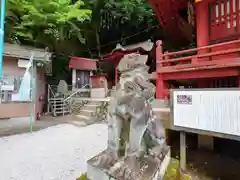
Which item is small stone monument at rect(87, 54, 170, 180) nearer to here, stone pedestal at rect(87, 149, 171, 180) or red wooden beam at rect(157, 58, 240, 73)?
stone pedestal at rect(87, 149, 171, 180)

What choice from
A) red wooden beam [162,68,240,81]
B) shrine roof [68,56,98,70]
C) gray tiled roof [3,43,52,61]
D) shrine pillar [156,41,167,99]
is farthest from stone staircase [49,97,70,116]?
red wooden beam [162,68,240,81]

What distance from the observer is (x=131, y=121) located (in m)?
2.51

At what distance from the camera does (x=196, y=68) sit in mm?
5988

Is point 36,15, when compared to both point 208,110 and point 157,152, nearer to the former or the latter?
point 208,110

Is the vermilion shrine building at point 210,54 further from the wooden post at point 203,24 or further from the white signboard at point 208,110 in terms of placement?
the white signboard at point 208,110

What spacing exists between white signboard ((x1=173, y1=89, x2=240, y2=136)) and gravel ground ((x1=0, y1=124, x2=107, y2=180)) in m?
2.65

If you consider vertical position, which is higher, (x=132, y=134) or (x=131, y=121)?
(x=131, y=121)

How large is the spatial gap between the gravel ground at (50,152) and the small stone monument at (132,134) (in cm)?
188

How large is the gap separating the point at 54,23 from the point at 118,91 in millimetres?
9495

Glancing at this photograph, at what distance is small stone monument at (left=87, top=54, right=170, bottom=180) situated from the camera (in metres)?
2.45

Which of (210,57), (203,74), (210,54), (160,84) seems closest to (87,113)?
(160,84)

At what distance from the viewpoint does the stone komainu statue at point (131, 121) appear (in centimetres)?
247

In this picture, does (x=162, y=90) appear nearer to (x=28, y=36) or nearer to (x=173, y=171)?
(x=173, y=171)

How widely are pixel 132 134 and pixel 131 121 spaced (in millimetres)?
169
